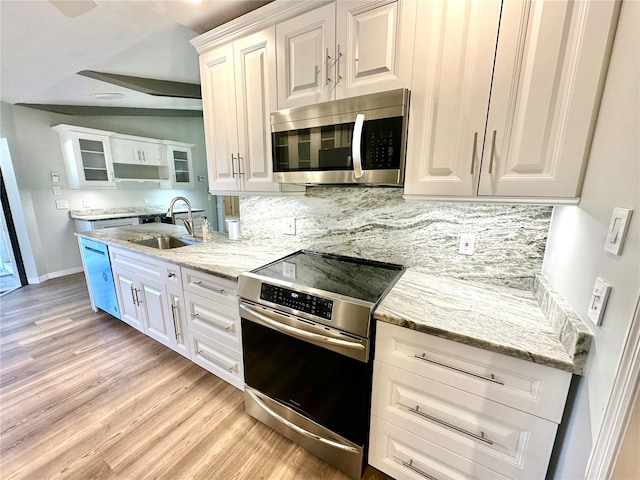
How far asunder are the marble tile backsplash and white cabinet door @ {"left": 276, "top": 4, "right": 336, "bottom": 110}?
589mm

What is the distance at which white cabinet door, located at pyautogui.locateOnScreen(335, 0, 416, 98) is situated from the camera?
113cm

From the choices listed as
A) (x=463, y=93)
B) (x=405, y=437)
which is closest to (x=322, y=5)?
(x=463, y=93)

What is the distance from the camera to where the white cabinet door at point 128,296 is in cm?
228

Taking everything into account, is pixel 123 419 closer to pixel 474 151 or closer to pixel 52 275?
pixel 474 151

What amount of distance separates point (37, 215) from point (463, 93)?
530 centimetres

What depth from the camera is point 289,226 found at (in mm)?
2006

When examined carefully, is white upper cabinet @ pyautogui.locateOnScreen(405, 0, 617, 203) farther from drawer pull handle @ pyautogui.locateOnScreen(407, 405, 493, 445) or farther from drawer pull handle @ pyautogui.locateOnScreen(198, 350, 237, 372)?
drawer pull handle @ pyautogui.locateOnScreen(198, 350, 237, 372)

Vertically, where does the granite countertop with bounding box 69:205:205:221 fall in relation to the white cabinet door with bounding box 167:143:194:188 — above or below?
below

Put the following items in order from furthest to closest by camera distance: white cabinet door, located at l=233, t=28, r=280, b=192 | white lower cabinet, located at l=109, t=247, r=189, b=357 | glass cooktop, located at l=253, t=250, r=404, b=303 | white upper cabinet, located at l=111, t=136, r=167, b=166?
white upper cabinet, located at l=111, t=136, r=167, b=166 < white lower cabinet, located at l=109, t=247, r=189, b=357 < white cabinet door, located at l=233, t=28, r=280, b=192 < glass cooktop, located at l=253, t=250, r=404, b=303

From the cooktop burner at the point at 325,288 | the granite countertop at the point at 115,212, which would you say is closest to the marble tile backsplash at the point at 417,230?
the cooktop burner at the point at 325,288

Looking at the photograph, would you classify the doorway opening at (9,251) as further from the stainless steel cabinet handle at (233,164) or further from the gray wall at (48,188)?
the stainless steel cabinet handle at (233,164)

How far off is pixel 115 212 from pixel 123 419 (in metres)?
3.91

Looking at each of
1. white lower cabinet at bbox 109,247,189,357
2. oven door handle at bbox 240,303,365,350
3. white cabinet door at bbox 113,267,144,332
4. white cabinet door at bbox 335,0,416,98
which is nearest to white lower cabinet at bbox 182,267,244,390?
white lower cabinet at bbox 109,247,189,357

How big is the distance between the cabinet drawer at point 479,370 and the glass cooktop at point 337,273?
211 mm
